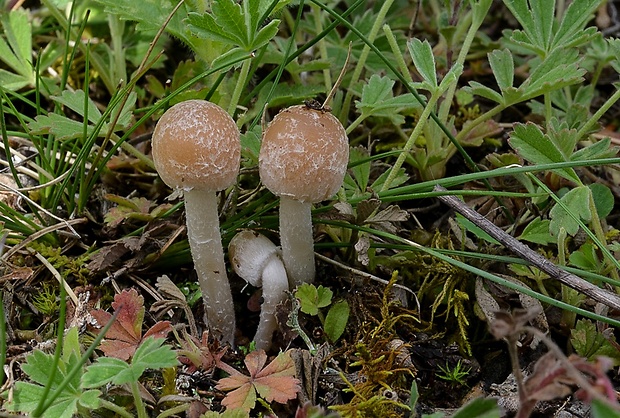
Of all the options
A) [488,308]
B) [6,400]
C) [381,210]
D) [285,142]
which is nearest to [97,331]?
[6,400]

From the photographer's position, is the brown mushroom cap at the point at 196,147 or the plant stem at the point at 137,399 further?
the brown mushroom cap at the point at 196,147

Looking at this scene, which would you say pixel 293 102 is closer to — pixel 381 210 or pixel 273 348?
pixel 381 210

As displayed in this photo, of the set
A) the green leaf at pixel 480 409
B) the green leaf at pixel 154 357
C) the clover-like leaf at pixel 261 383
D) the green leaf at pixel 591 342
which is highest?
the green leaf at pixel 154 357

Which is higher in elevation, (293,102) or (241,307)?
(293,102)

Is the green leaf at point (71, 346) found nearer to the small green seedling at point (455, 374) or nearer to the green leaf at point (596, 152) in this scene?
the small green seedling at point (455, 374)

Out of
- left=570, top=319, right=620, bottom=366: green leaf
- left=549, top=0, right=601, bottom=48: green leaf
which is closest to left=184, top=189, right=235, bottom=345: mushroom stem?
left=570, top=319, right=620, bottom=366: green leaf

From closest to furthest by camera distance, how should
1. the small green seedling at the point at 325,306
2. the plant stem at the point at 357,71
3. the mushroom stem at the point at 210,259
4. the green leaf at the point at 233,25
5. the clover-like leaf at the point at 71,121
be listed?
the green leaf at the point at 233,25 → the mushroom stem at the point at 210,259 → the small green seedling at the point at 325,306 → the clover-like leaf at the point at 71,121 → the plant stem at the point at 357,71

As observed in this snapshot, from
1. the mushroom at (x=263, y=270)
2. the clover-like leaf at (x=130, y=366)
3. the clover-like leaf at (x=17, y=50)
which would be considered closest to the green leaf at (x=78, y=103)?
the clover-like leaf at (x=17, y=50)
